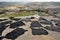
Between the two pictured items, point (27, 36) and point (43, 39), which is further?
point (27, 36)

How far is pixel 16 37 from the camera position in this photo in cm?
2092

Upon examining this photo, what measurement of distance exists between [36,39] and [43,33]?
2426 millimetres

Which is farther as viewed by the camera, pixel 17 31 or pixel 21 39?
pixel 17 31

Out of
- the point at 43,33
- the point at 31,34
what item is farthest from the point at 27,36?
the point at 43,33

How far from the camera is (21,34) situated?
22297 mm

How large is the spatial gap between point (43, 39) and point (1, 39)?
538 cm

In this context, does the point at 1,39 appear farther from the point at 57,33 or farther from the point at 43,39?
the point at 57,33

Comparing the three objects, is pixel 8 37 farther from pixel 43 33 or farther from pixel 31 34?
pixel 43 33

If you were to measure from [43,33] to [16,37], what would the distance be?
4008 mm

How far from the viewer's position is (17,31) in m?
22.9

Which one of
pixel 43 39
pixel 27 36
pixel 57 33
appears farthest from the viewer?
pixel 57 33

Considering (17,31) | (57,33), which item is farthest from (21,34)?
(57,33)

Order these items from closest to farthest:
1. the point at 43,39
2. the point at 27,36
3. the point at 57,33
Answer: the point at 43,39, the point at 27,36, the point at 57,33

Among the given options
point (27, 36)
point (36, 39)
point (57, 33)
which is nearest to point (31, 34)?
point (27, 36)
